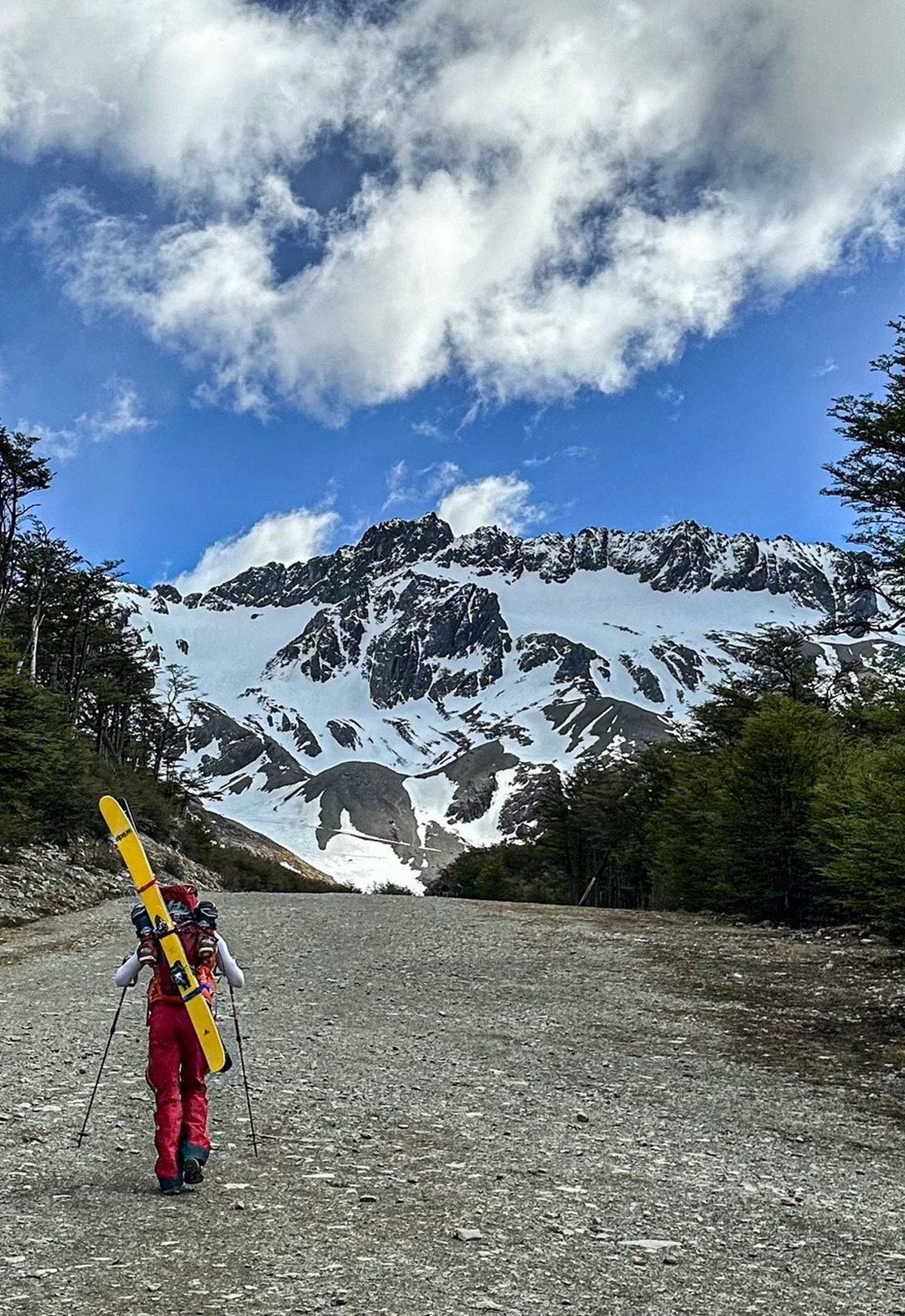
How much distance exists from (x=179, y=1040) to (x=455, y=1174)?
2.26 m

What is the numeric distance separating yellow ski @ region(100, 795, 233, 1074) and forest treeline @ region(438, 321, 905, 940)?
41.7 ft

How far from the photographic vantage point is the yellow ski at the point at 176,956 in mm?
6785

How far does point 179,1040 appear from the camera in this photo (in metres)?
6.85

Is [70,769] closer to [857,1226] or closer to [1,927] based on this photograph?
[1,927]

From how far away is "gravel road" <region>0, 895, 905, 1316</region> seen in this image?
16.6 feet

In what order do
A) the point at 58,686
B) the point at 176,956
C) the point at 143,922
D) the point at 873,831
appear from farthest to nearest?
the point at 58,686
the point at 873,831
the point at 143,922
the point at 176,956

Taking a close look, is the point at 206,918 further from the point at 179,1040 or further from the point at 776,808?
the point at 776,808

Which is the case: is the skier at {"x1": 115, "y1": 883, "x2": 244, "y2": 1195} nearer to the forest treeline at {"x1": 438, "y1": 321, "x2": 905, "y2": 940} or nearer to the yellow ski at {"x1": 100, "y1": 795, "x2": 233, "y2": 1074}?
the yellow ski at {"x1": 100, "y1": 795, "x2": 233, "y2": 1074}

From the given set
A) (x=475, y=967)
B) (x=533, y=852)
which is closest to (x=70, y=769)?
(x=475, y=967)

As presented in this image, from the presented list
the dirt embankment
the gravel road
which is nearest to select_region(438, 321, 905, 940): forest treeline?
the gravel road

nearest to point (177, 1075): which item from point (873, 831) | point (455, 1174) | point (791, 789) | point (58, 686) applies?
point (455, 1174)

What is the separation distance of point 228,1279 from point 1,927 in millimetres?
21210

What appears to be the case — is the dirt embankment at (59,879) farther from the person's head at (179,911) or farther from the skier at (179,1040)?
the skier at (179,1040)

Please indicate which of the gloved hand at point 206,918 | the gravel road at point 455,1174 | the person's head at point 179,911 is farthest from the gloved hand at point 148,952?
the gravel road at point 455,1174
